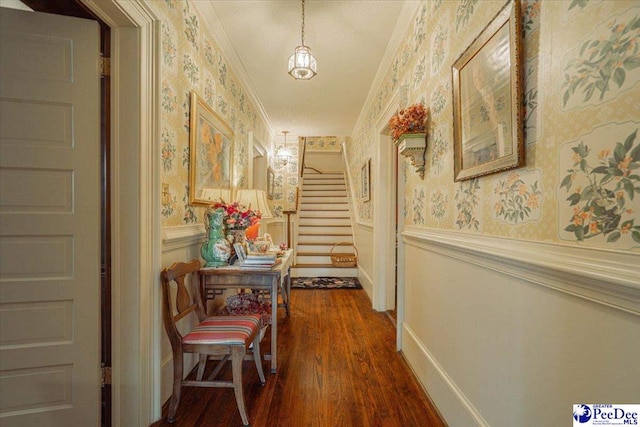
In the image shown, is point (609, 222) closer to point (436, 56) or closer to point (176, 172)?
point (436, 56)

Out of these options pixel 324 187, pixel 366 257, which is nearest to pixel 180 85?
pixel 366 257

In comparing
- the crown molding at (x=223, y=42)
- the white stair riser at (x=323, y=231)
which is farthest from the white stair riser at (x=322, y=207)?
the crown molding at (x=223, y=42)

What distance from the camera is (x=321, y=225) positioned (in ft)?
20.2

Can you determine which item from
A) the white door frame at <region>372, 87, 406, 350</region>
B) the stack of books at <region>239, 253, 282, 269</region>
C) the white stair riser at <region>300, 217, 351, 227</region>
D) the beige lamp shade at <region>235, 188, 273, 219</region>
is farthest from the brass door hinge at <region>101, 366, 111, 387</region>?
the white stair riser at <region>300, 217, 351, 227</region>

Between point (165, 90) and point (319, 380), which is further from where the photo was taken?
point (319, 380)

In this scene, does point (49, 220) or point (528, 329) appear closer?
point (528, 329)

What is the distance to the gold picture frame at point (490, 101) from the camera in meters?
0.99

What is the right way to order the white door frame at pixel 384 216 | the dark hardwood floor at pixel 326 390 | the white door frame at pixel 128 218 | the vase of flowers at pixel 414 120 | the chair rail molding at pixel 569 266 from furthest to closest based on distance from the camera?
the white door frame at pixel 384 216 → the vase of flowers at pixel 414 120 → the dark hardwood floor at pixel 326 390 → the white door frame at pixel 128 218 → the chair rail molding at pixel 569 266

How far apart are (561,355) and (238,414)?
5.10 feet

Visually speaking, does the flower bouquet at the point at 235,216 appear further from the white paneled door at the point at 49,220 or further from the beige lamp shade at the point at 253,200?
the white paneled door at the point at 49,220

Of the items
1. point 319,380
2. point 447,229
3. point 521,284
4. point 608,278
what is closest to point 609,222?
point 608,278

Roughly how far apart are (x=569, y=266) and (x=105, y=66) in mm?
2078

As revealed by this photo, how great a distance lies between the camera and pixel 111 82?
1.45 meters

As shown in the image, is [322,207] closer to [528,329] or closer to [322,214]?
[322,214]
